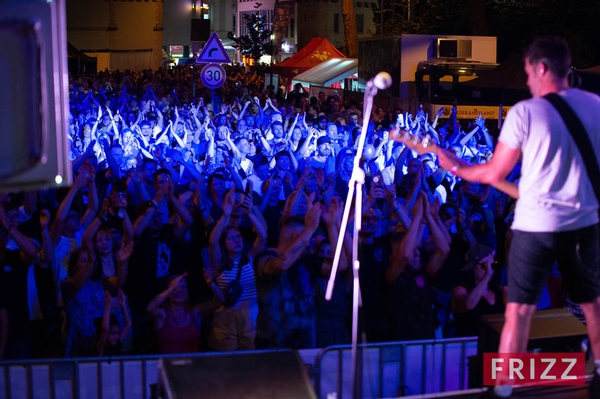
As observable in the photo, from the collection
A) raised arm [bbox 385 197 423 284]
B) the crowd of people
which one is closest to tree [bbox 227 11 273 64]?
the crowd of people

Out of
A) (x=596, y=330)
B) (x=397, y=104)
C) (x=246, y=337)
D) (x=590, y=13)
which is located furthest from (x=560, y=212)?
(x=590, y=13)

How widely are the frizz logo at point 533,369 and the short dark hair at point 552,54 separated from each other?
1220mm

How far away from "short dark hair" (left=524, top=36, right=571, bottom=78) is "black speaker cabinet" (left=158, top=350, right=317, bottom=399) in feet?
5.78

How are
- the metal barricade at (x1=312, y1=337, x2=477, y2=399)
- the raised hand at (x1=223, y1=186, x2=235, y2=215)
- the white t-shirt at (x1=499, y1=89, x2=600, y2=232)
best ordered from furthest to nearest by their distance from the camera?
the raised hand at (x1=223, y1=186, x2=235, y2=215) < the metal barricade at (x1=312, y1=337, x2=477, y2=399) < the white t-shirt at (x1=499, y1=89, x2=600, y2=232)

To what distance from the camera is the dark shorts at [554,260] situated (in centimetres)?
355

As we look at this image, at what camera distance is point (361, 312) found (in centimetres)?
578

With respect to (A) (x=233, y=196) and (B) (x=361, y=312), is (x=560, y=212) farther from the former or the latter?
(A) (x=233, y=196)

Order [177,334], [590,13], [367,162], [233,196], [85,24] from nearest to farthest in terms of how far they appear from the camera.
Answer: [177,334] < [233,196] < [367,162] < [590,13] < [85,24]

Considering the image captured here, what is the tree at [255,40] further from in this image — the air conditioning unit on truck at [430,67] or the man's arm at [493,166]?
the man's arm at [493,166]

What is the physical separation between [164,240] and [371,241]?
5.16ft

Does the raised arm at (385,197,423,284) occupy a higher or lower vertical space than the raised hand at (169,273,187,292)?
higher

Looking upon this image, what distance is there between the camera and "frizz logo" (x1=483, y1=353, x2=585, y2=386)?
378 centimetres

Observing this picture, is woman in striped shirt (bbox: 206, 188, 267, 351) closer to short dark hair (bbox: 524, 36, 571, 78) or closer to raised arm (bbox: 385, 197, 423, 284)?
raised arm (bbox: 385, 197, 423, 284)

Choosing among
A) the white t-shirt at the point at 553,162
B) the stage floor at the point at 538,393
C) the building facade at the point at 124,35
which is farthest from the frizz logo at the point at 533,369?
the building facade at the point at 124,35
